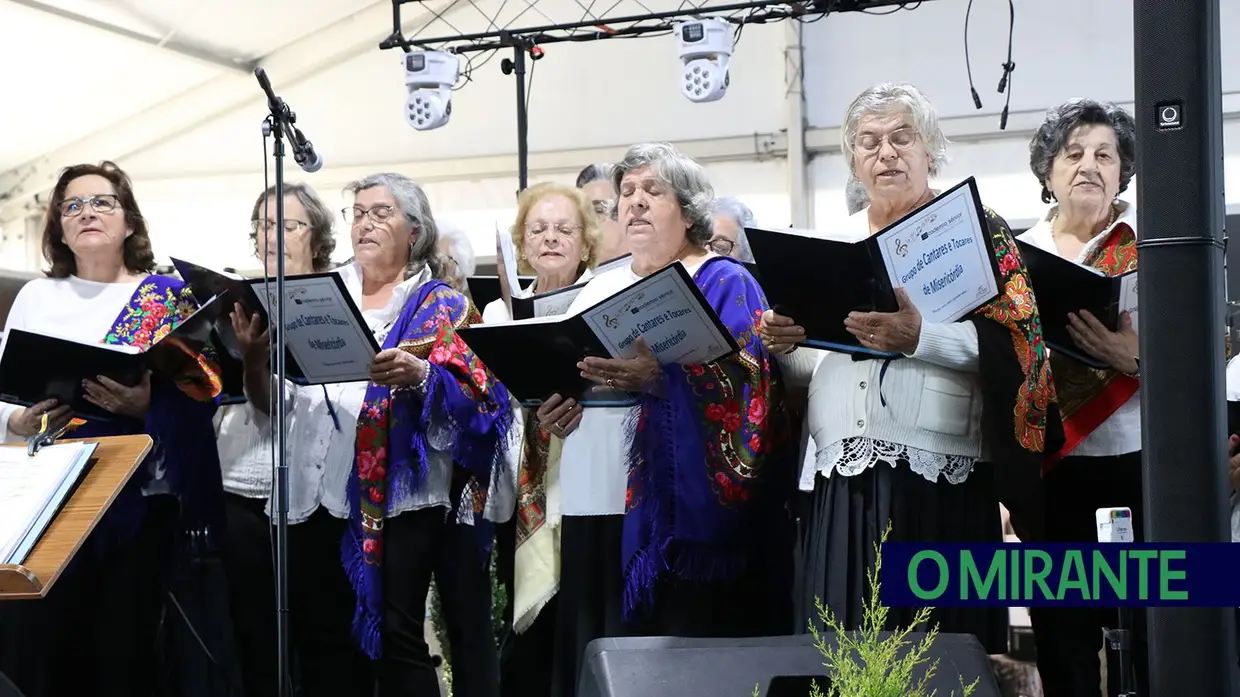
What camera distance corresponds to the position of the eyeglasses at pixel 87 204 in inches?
141

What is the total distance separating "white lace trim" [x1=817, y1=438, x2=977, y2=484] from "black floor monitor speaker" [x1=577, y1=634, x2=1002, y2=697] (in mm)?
597

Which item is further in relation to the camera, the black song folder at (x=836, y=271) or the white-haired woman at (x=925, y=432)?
the white-haired woman at (x=925, y=432)

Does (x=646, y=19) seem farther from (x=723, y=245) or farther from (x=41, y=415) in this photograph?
Result: (x=41, y=415)

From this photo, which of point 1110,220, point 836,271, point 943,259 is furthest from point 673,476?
point 1110,220

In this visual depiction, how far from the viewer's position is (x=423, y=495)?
3314 millimetres

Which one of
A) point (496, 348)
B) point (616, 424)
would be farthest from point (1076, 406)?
point (496, 348)

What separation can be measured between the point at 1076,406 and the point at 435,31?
6.71m

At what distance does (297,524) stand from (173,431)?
0.37 metres

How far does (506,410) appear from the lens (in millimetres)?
3416

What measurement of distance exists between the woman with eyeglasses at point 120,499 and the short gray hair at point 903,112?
164 centimetres

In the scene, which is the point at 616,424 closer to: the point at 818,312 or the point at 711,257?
the point at 711,257

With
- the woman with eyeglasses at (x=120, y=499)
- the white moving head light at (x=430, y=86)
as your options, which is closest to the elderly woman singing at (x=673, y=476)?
the woman with eyeglasses at (x=120, y=499)

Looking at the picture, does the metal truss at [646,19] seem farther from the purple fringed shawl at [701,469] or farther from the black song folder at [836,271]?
the black song folder at [836,271]

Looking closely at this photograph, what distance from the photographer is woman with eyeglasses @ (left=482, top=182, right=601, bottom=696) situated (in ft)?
10.9
